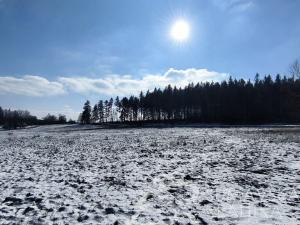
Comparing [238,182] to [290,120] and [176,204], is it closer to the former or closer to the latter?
[176,204]

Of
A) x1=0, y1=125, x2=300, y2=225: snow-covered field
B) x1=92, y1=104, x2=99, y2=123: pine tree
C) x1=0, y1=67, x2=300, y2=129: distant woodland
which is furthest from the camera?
x1=92, y1=104, x2=99, y2=123: pine tree

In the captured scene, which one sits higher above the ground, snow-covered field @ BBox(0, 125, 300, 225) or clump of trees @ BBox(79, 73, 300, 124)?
clump of trees @ BBox(79, 73, 300, 124)

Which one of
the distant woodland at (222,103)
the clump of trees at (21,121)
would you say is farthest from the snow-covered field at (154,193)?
the clump of trees at (21,121)

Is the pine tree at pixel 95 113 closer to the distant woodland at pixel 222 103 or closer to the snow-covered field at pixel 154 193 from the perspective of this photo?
the distant woodland at pixel 222 103

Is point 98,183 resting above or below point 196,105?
below

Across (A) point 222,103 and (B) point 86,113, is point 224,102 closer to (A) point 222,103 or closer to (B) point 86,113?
(A) point 222,103

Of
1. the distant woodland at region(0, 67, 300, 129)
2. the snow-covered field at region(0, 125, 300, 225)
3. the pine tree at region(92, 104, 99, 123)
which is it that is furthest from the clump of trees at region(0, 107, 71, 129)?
the snow-covered field at region(0, 125, 300, 225)

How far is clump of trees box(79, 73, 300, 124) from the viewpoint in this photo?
90544 millimetres

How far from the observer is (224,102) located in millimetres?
99688

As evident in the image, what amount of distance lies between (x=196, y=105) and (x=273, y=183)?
10272 centimetres

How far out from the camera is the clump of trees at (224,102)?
9054 centimetres

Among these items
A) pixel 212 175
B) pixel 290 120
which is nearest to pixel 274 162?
pixel 212 175

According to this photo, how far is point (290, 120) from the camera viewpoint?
8200 cm

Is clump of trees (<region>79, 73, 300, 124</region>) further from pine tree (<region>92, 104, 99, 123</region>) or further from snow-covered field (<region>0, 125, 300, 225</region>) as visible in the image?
snow-covered field (<region>0, 125, 300, 225</region>)
